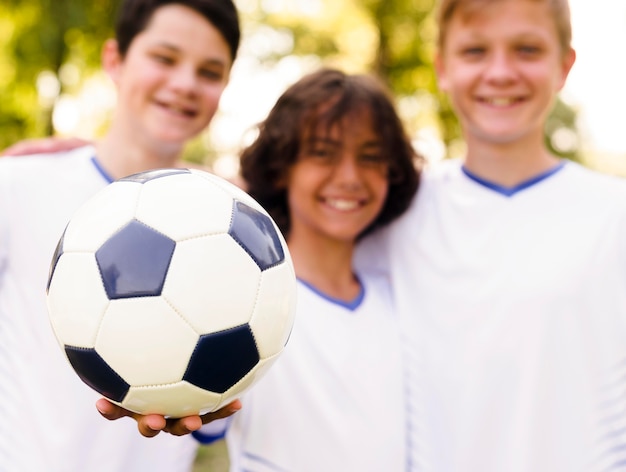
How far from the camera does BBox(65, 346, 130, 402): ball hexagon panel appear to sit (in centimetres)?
174

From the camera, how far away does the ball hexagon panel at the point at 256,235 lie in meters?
1.80

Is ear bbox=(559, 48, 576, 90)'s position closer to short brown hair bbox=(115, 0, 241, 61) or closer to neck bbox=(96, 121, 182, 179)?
short brown hair bbox=(115, 0, 241, 61)

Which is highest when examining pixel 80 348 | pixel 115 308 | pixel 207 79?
pixel 207 79

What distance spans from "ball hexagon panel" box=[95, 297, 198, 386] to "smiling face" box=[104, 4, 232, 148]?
4.66 feet

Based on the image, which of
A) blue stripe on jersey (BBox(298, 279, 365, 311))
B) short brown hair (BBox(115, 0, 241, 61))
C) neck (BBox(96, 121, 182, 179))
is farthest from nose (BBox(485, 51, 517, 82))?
neck (BBox(96, 121, 182, 179))

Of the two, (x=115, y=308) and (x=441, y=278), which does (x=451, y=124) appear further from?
(x=115, y=308)

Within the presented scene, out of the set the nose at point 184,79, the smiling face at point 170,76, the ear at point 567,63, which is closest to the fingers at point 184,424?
the smiling face at point 170,76

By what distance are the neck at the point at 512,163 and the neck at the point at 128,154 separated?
147cm

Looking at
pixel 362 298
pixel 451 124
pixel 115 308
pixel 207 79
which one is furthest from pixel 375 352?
pixel 451 124

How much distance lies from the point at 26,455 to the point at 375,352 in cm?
145

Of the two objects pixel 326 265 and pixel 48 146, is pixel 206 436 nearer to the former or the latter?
pixel 326 265

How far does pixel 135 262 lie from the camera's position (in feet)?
5.66

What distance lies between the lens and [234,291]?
1.73 meters

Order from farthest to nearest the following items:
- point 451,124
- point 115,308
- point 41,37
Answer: point 451,124
point 41,37
point 115,308
